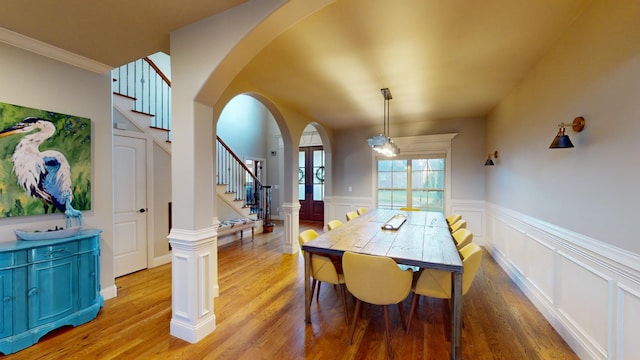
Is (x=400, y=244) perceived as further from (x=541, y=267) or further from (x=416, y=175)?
(x=416, y=175)

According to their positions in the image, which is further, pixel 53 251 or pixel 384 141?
pixel 384 141

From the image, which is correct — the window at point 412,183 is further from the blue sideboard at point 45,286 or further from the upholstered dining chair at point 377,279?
the blue sideboard at point 45,286

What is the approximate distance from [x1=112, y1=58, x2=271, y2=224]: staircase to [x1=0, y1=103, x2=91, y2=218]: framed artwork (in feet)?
3.36

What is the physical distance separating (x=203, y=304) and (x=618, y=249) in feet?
9.86

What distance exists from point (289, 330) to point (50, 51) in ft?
11.1

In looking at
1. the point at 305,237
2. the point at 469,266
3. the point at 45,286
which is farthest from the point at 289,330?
the point at 45,286

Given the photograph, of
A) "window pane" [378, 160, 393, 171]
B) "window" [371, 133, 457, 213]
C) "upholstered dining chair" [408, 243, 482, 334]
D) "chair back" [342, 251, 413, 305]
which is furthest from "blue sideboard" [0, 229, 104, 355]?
"window pane" [378, 160, 393, 171]

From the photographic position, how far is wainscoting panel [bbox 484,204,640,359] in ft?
4.90

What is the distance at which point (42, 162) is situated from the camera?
2297 millimetres

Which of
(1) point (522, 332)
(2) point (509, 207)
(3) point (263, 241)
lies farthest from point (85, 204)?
(2) point (509, 207)

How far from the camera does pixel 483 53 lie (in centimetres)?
255

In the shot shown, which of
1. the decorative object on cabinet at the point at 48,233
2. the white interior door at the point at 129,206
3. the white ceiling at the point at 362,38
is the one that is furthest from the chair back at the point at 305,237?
the white interior door at the point at 129,206

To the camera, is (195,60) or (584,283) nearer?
(584,283)

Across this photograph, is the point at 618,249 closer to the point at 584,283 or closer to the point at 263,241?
the point at 584,283
